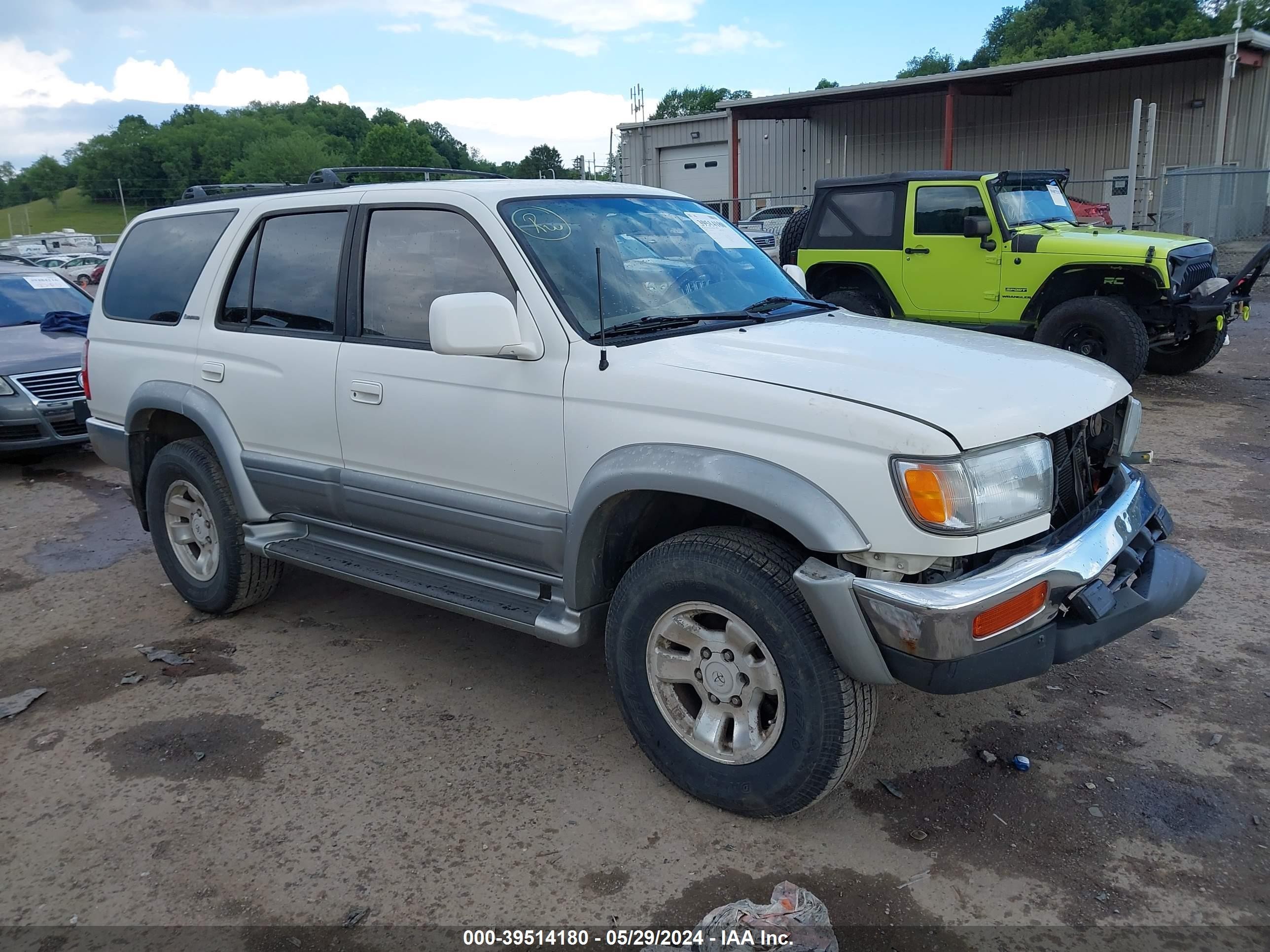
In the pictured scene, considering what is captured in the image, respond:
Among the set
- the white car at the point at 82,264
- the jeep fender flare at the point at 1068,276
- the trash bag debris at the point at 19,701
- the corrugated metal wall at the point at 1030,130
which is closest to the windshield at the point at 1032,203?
the jeep fender flare at the point at 1068,276

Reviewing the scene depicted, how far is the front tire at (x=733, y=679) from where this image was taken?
2.78m

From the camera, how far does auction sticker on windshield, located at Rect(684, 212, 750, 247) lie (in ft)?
13.5

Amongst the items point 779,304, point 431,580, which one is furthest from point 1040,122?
point 431,580

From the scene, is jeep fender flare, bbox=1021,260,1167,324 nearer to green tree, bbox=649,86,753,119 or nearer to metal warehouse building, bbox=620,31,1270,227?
metal warehouse building, bbox=620,31,1270,227

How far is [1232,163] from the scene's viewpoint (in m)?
25.8

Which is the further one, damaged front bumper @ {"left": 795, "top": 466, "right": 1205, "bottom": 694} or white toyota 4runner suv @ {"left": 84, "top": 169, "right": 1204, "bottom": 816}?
white toyota 4runner suv @ {"left": 84, "top": 169, "right": 1204, "bottom": 816}

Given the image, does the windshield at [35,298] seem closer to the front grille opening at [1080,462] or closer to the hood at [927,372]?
the hood at [927,372]

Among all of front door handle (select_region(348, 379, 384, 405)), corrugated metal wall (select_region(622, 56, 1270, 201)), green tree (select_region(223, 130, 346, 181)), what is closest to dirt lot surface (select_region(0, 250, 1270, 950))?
front door handle (select_region(348, 379, 384, 405))

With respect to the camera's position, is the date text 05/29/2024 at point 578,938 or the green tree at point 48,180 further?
the green tree at point 48,180

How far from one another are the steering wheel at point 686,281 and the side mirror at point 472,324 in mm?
646

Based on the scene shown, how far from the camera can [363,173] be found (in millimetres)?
4965

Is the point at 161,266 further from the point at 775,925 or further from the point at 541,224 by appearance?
the point at 775,925

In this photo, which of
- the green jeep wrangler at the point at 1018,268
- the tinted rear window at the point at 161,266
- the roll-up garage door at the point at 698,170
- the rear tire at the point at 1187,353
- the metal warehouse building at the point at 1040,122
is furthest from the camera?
the roll-up garage door at the point at 698,170

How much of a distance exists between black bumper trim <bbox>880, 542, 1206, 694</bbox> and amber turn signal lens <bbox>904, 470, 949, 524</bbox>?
374mm
